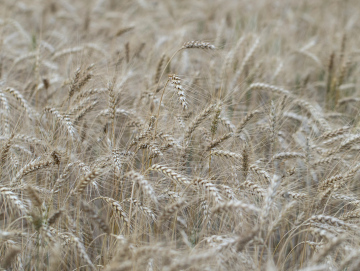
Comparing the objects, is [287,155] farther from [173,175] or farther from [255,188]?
[173,175]

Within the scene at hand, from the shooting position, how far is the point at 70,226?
7.08 feet

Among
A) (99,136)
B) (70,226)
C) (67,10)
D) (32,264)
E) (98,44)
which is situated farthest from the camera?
(67,10)

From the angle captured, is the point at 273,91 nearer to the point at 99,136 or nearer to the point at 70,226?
the point at 99,136

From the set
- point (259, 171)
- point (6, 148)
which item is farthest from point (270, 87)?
point (6, 148)

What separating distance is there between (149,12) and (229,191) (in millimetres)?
4722

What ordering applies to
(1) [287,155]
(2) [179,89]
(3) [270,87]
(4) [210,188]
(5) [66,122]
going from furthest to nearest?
(3) [270,87]
(1) [287,155]
(5) [66,122]
(2) [179,89]
(4) [210,188]

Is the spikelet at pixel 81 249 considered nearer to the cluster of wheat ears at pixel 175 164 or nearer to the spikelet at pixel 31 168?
the cluster of wheat ears at pixel 175 164

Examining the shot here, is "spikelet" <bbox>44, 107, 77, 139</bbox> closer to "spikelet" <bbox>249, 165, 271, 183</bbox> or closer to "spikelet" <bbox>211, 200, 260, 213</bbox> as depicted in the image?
"spikelet" <bbox>211, 200, 260, 213</bbox>

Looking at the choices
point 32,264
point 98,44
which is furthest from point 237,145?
A: point 98,44

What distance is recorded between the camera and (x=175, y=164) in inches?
86.6

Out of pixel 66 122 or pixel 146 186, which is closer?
pixel 146 186

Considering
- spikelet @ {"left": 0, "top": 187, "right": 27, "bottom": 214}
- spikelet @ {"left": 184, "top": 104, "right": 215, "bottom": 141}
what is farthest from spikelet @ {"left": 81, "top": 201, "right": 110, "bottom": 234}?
spikelet @ {"left": 184, "top": 104, "right": 215, "bottom": 141}

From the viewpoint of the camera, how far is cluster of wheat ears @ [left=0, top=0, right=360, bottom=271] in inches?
70.2

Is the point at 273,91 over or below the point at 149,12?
below
